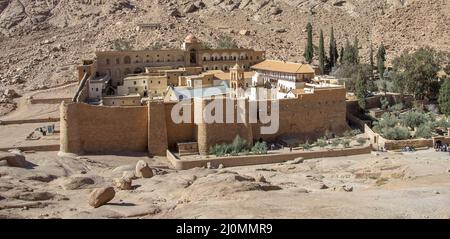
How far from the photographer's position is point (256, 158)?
2847 cm

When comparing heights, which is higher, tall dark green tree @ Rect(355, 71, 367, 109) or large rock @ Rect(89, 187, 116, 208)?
tall dark green tree @ Rect(355, 71, 367, 109)

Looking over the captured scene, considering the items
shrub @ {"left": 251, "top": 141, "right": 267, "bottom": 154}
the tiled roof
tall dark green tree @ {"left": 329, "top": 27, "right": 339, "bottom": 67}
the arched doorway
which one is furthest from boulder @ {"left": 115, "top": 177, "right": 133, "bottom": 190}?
tall dark green tree @ {"left": 329, "top": 27, "right": 339, "bottom": 67}

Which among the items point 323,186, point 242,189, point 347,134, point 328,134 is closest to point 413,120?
point 347,134

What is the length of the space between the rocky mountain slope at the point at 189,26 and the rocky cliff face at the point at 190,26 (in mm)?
91

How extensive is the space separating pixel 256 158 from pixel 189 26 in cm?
3188

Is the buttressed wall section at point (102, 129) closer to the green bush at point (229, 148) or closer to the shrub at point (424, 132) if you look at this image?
the green bush at point (229, 148)

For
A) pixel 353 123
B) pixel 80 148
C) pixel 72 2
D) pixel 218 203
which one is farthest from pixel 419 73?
pixel 72 2

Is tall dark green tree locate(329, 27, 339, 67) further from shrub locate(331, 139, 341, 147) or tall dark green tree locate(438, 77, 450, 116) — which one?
shrub locate(331, 139, 341, 147)

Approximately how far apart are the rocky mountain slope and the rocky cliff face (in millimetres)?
91

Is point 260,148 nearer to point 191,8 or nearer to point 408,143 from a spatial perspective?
point 408,143

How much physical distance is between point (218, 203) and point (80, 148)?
43.5 ft

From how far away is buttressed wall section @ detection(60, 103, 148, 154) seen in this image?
28562 mm

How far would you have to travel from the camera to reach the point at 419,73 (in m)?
38.6
